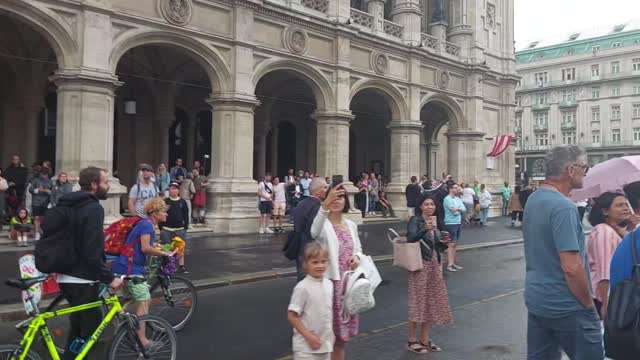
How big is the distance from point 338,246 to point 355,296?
0.47 metres

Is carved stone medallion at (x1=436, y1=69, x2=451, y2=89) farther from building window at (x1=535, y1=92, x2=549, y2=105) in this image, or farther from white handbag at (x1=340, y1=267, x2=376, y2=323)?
building window at (x1=535, y1=92, x2=549, y2=105)

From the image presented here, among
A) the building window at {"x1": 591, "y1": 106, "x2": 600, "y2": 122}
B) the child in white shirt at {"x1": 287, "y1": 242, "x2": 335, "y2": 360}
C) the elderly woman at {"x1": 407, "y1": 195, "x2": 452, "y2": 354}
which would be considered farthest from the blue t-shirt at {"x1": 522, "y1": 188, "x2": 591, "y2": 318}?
the building window at {"x1": 591, "y1": 106, "x2": 600, "y2": 122}

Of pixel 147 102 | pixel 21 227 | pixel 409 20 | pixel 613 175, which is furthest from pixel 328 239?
pixel 409 20

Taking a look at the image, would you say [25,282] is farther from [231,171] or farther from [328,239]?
[231,171]

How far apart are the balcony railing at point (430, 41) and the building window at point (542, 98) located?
5588 cm

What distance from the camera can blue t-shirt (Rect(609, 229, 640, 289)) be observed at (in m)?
3.00

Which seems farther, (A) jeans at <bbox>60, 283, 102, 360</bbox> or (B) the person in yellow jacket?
(B) the person in yellow jacket

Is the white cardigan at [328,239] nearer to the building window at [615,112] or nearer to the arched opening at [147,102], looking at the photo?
the arched opening at [147,102]

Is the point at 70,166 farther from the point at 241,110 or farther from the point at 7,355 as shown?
the point at 7,355

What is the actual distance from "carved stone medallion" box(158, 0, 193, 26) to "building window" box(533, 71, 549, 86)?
68083 millimetres

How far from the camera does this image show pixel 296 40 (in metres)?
18.1

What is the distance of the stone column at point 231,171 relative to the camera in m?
16.0

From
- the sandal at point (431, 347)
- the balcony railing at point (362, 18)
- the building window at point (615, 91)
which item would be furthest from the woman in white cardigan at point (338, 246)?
the building window at point (615, 91)

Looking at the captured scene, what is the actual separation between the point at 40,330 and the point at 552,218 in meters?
3.71
